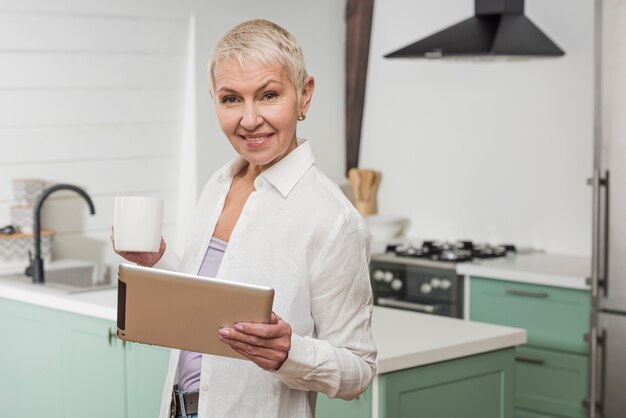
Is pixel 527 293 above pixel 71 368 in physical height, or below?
above

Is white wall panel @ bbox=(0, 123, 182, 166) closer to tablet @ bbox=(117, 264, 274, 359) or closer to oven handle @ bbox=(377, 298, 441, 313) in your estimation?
oven handle @ bbox=(377, 298, 441, 313)

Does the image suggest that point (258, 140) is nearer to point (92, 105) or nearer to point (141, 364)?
point (141, 364)

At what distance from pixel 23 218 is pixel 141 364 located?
1.34 metres

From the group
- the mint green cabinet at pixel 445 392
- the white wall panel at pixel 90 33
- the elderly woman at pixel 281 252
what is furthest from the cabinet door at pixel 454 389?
the white wall panel at pixel 90 33

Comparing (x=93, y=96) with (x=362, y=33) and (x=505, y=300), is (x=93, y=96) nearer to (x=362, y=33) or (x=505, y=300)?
(x=362, y=33)

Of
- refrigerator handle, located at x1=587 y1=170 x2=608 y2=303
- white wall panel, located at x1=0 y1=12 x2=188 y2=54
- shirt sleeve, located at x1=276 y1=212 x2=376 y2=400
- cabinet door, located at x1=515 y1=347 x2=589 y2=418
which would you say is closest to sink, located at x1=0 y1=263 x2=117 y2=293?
white wall panel, located at x1=0 y1=12 x2=188 y2=54

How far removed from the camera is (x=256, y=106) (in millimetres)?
1710

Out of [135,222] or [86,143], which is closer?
[135,222]

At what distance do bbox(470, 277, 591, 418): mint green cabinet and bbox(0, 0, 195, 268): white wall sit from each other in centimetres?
166

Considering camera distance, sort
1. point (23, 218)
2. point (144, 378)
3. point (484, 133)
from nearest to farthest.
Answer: point (144, 378) → point (23, 218) → point (484, 133)

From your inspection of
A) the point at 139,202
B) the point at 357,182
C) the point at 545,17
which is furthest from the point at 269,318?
the point at 357,182

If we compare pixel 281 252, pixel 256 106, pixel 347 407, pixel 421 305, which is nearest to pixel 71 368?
pixel 347 407

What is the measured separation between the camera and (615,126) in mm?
3877

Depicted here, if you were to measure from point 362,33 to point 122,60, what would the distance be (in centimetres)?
145
